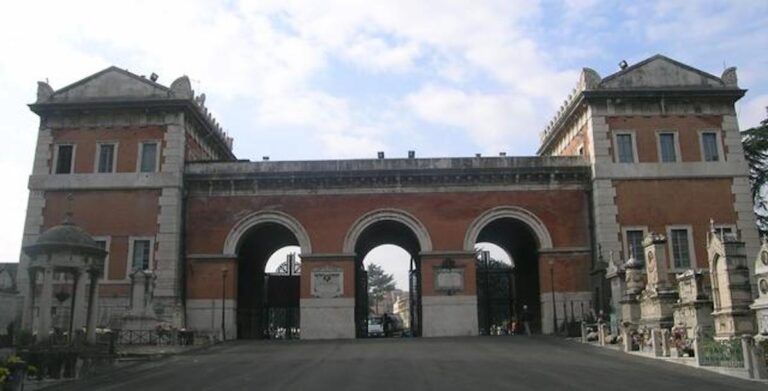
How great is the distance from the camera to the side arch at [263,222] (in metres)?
27.7

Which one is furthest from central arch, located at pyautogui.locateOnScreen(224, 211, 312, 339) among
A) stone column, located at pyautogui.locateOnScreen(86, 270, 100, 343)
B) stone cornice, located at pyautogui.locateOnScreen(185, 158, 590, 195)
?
stone column, located at pyautogui.locateOnScreen(86, 270, 100, 343)

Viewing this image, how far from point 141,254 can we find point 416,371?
16040 mm

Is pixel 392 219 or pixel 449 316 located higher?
pixel 392 219

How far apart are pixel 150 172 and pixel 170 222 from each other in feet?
7.49

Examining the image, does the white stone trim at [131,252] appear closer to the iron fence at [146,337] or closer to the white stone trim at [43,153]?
the iron fence at [146,337]

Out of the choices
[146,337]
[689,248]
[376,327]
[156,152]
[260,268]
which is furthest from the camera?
[376,327]

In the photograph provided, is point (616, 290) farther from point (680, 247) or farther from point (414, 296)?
point (414, 296)

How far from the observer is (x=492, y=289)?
112 ft

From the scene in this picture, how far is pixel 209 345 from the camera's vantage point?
2392 centimetres

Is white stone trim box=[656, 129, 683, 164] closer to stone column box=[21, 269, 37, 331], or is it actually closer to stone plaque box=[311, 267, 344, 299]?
stone plaque box=[311, 267, 344, 299]

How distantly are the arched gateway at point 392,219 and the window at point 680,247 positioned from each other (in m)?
3.18

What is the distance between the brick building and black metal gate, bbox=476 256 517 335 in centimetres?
532

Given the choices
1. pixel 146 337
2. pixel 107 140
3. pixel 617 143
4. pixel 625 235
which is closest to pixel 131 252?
pixel 107 140

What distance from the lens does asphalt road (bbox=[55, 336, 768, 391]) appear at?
1299cm
